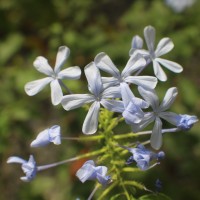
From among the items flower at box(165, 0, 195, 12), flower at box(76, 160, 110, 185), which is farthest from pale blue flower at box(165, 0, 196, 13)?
flower at box(76, 160, 110, 185)

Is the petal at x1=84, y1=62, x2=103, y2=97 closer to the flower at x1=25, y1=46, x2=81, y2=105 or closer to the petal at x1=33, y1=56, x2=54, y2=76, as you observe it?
the flower at x1=25, y1=46, x2=81, y2=105

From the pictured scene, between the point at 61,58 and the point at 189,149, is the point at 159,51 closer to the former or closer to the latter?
the point at 61,58

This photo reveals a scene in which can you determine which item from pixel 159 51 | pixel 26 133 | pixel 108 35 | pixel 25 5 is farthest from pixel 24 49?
pixel 159 51

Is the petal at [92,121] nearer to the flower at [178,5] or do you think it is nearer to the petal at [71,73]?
the petal at [71,73]

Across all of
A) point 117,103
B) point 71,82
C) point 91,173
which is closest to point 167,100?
point 117,103

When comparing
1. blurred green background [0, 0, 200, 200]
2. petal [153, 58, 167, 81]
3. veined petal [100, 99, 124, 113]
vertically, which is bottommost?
blurred green background [0, 0, 200, 200]

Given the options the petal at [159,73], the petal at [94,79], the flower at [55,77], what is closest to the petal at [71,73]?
the flower at [55,77]

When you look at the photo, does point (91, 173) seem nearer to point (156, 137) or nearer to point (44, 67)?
point (156, 137)
